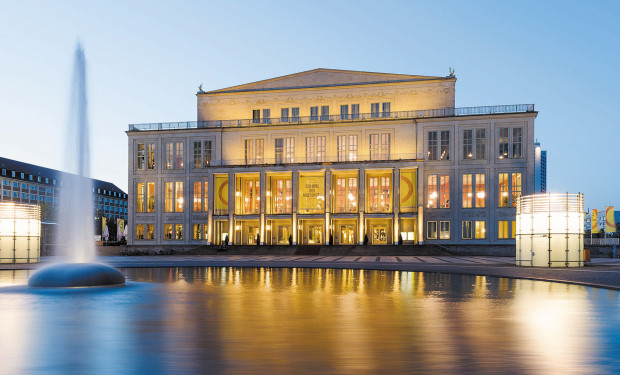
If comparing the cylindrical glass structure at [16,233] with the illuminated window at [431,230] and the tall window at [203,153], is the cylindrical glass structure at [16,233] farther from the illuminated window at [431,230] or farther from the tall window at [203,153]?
the illuminated window at [431,230]

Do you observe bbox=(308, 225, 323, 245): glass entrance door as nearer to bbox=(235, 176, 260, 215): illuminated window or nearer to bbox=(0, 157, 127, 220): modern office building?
bbox=(235, 176, 260, 215): illuminated window

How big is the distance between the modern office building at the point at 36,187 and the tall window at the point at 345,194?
220 feet

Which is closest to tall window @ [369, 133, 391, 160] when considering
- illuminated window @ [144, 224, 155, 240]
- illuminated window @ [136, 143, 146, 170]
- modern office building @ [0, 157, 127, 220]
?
illuminated window @ [144, 224, 155, 240]

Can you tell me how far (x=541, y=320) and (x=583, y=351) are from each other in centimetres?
294

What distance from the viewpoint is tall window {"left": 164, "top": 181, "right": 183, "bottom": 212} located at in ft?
222

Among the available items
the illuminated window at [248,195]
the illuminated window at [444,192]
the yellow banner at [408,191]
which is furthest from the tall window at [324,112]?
the illuminated window at [444,192]

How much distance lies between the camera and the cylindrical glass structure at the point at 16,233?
35494mm

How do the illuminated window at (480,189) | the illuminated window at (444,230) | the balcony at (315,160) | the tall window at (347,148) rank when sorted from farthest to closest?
the tall window at (347,148)
the balcony at (315,160)
the illuminated window at (444,230)
the illuminated window at (480,189)

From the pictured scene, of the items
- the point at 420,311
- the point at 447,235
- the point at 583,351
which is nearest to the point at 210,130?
the point at 447,235

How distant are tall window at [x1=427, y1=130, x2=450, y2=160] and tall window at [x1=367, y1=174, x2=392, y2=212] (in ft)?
19.1

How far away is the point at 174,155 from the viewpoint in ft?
225

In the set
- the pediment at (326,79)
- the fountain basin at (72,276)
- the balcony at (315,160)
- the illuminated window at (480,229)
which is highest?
the pediment at (326,79)

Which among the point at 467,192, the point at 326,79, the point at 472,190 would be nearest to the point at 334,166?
the point at 326,79

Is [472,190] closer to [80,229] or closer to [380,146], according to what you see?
[380,146]
